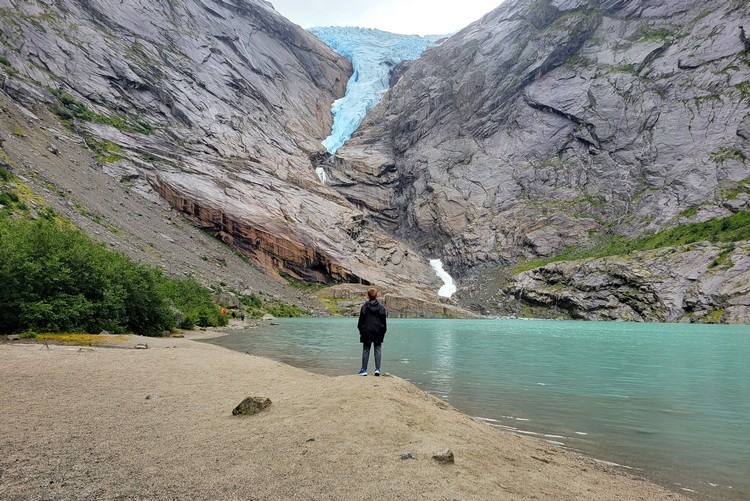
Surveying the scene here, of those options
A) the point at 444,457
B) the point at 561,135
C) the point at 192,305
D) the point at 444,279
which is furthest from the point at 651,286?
the point at 444,457

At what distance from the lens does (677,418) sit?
9.88 m

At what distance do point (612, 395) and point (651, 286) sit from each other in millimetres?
62356

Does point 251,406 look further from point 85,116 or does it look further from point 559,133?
point 559,133

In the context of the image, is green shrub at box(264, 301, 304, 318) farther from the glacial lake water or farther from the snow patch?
the snow patch

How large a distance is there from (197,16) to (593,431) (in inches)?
5416

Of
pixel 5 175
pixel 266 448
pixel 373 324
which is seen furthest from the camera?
pixel 5 175

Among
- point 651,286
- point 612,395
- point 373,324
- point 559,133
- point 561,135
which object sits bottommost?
point 612,395

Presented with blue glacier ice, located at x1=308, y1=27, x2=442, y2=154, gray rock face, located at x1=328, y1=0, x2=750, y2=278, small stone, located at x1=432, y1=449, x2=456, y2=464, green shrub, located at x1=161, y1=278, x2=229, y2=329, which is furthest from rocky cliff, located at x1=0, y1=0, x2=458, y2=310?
small stone, located at x1=432, y1=449, x2=456, y2=464

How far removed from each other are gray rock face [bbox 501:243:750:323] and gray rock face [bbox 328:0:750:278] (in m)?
15.6

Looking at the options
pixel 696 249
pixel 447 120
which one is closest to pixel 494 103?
pixel 447 120

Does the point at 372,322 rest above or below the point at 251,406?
above

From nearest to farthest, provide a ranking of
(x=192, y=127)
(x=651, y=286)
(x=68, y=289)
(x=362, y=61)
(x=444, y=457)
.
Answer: (x=444, y=457)
(x=68, y=289)
(x=651, y=286)
(x=192, y=127)
(x=362, y=61)

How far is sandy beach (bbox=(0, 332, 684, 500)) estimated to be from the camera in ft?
14.3

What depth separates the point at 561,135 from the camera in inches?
4092
